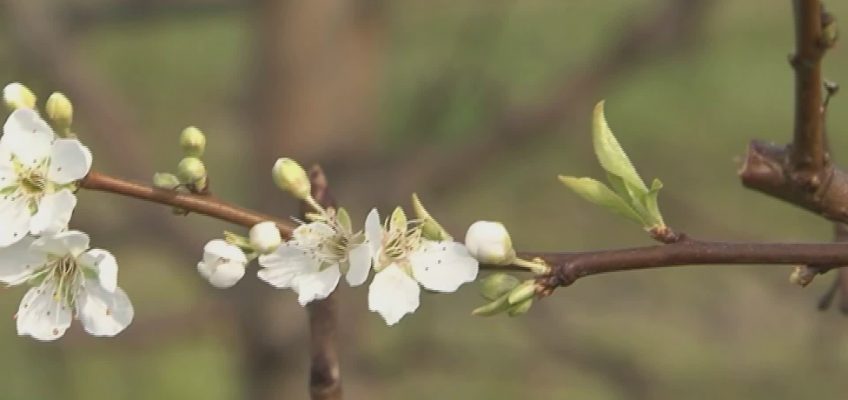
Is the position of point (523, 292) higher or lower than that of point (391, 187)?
higher

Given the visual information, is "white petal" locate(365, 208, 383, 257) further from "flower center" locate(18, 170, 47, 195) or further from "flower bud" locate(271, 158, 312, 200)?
"flower center" locate(18, 170, 47, 195)

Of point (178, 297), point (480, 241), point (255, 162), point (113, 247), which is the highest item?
point (480, 241)

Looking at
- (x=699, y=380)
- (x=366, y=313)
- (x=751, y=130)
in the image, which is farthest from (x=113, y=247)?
(x=751, y=130)

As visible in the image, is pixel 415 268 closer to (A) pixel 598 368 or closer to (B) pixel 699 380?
(A) pixel 598 368

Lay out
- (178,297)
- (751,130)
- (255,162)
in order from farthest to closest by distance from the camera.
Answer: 1. (751,130)
2. (178,297)
3. (255,162)

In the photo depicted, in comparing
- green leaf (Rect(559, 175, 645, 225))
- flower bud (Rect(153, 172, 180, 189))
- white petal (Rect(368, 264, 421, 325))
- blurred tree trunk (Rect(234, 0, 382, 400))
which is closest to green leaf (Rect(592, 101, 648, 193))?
green leaf (Rect(559, 175, 645, 225))

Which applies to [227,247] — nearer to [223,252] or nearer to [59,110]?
[223,252]

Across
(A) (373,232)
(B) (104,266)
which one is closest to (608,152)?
(A) (373,232)

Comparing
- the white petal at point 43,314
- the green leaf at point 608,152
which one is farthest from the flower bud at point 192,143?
the green leaf at point 608,152
